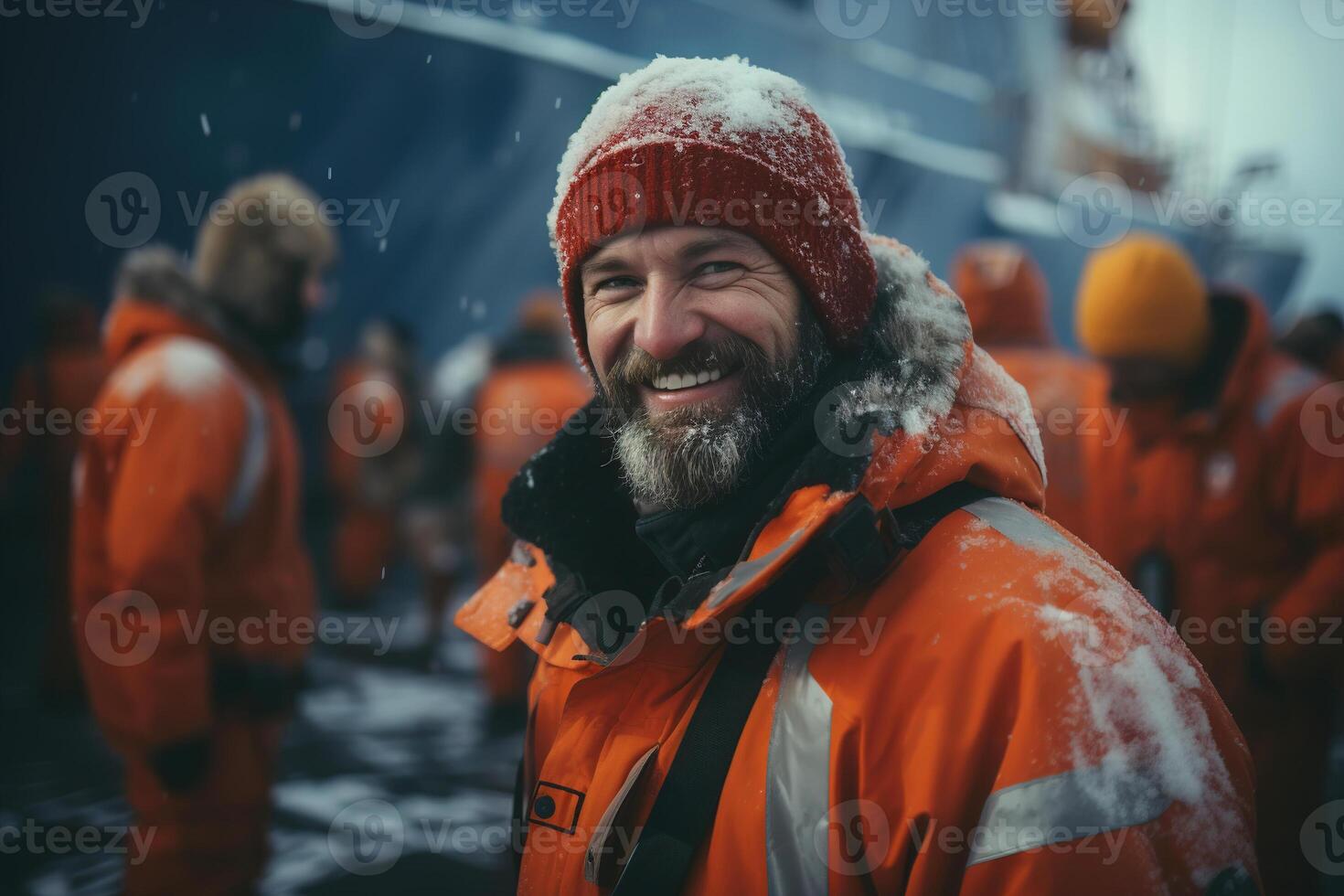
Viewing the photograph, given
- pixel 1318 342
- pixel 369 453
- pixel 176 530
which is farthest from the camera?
pixel 369 453

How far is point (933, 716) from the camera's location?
108 centimetres

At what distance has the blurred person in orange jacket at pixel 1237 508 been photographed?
8.93 ft

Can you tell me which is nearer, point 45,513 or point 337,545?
point 45,513

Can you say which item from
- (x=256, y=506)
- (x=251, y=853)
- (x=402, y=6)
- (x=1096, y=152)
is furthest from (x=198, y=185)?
(x=1096, y=152)

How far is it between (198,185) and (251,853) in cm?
579

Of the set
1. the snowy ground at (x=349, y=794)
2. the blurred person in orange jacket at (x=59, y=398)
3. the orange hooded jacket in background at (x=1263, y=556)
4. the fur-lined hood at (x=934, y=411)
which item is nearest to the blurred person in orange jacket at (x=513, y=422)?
the snowy ground at (x=349, y=794)

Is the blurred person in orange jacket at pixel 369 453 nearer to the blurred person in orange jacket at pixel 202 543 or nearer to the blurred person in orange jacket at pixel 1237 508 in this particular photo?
the blurred person in orange jacket at pixel 202 543

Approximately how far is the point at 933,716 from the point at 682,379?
674 millimetres

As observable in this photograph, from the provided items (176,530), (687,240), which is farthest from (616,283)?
(176,530)

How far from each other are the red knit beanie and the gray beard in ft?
0.42

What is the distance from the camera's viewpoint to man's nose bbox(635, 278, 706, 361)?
57.1 inches

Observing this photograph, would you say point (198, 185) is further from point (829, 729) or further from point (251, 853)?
point (829, 729)

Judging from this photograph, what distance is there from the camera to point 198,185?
6914 millimetres

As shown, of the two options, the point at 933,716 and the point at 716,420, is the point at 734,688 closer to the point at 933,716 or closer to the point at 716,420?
the point at 933,716
